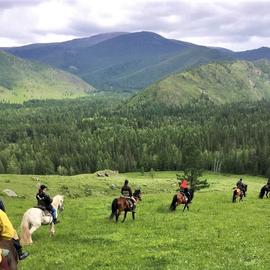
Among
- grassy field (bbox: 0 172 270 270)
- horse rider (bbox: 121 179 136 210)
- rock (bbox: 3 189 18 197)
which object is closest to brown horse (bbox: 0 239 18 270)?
grassy field (bbox: 0 172 270 270)

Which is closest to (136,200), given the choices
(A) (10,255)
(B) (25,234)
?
(B) (25,234)

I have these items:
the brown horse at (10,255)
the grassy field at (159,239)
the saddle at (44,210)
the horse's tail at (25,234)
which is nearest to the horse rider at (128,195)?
the grassy field at (159,239)

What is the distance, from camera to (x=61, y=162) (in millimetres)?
194500

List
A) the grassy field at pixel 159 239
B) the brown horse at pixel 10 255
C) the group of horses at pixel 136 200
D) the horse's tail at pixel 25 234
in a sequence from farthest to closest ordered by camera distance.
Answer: the group of horses at pixel 136 200
the horse's tail at pixel 25 234
the grassy field at pixel 159 239
the brown horse at pixel 10 255

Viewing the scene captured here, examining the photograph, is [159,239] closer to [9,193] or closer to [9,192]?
[9,193]

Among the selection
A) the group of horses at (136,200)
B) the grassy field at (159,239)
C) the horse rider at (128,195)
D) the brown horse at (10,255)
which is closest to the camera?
the brown horse at (10,255)

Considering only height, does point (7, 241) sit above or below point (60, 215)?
above

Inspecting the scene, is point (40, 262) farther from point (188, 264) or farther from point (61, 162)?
point (61, 162)

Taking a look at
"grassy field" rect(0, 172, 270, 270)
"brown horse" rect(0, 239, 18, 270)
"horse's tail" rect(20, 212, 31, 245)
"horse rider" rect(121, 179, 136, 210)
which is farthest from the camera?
"horse rider" rect(121, 179, 136, 210)

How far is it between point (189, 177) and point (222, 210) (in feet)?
135

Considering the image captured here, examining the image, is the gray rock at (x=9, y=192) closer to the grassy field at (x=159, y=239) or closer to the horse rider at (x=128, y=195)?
the grassy field at (x=159, y=239)

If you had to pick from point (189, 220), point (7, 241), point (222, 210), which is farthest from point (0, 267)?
point (222, 210)

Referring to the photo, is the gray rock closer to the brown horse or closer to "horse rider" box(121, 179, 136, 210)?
"horse rider" box(121, 179, 136, 210)

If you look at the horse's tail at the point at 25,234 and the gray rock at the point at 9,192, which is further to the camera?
the gray rock at the point at 9,192
